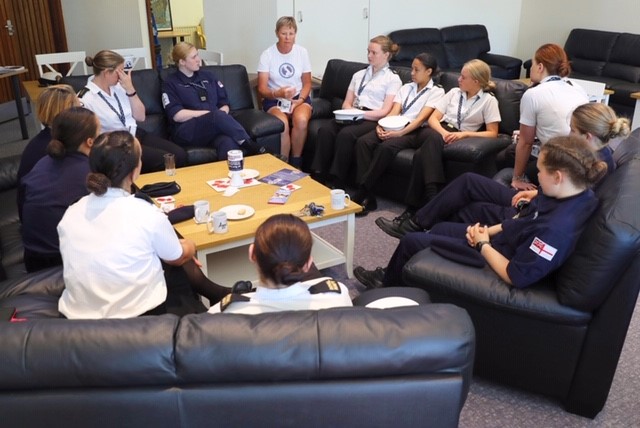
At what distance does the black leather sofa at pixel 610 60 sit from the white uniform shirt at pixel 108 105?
502cm

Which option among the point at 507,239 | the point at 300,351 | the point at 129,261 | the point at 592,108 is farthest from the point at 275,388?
the point at 592,108

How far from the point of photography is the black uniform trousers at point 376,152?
4.18 meters

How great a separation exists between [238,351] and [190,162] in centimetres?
320

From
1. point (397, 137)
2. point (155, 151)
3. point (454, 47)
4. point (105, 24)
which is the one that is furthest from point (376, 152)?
point (105, 24)

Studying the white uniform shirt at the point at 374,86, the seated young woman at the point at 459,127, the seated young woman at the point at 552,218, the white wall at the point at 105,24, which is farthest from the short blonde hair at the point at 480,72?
the white wall at the point at 105,24

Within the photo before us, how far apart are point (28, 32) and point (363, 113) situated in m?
4.93

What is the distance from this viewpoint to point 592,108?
2676 mm

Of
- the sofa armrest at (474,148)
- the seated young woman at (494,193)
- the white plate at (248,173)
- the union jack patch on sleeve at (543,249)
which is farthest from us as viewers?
the sofa armrest at (474,148)

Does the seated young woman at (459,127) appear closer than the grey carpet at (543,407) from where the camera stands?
No

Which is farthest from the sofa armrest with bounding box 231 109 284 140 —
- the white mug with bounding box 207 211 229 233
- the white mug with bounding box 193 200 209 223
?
the white mug with bounding box 207 211 229 233

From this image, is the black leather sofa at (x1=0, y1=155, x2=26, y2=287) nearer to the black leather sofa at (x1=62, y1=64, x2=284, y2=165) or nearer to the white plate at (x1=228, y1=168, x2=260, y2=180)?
the black leather sofa at (x1=62, y1=64, x2=284, y2=165)

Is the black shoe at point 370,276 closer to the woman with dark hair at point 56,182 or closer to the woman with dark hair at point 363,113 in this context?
the woman with dark hair at point 363,113

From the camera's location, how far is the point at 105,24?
6.72 meters

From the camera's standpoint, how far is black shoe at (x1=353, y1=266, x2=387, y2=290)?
10.4 feet
